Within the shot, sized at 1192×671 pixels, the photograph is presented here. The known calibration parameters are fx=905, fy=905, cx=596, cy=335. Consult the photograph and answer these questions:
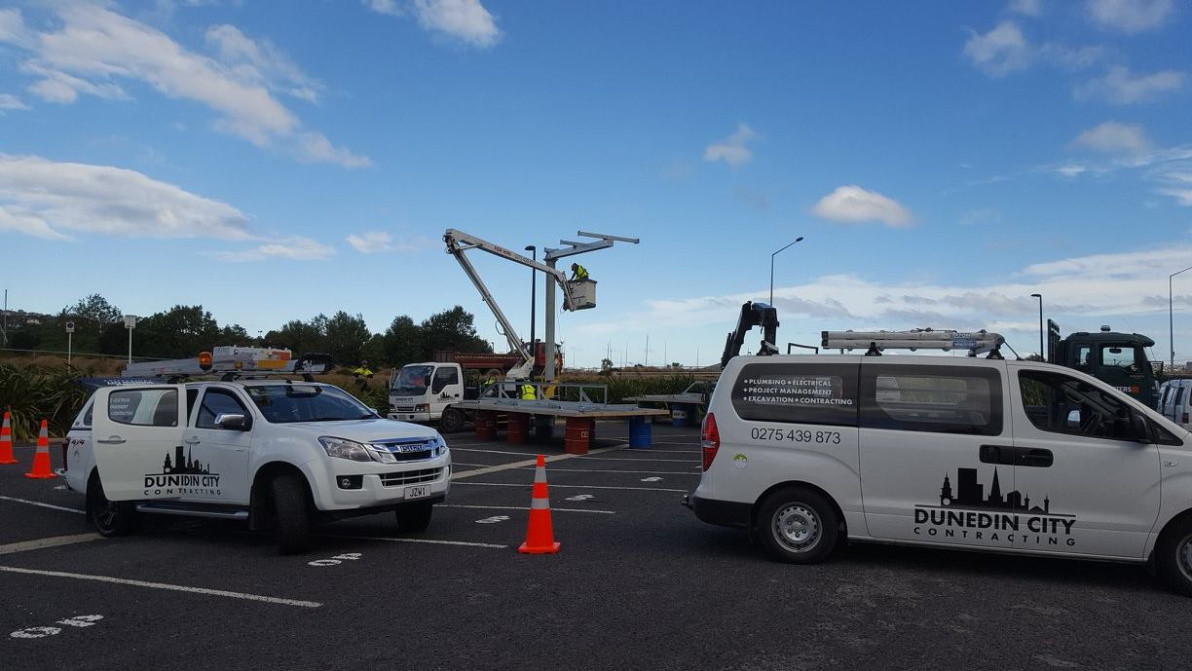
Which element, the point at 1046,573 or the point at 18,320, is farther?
the point at 18,320

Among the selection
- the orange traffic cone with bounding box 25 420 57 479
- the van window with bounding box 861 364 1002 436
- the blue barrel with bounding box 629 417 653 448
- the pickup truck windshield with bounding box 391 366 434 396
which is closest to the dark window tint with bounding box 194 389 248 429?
the van window with bounding box 861 364 1002 436

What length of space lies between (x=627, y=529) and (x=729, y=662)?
14.8ft

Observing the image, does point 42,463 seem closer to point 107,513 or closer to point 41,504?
point 41,504

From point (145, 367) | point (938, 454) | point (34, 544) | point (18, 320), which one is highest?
point (18, 320)

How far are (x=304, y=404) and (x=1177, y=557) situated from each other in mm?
7832

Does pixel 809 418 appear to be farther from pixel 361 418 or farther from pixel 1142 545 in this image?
pixel 361 418

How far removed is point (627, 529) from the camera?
9602 mm

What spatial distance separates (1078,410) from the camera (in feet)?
24.6

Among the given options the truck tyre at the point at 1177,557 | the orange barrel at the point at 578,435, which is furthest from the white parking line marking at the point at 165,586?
the orange barrel at the point at 578,435

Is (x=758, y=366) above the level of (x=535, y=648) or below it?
above

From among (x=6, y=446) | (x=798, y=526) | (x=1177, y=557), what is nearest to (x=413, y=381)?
(x=6, y=446)

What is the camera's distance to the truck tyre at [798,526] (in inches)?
299

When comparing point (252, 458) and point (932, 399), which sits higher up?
point (932, 399)

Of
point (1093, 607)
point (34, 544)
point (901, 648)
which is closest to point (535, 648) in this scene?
point (901, 648)
